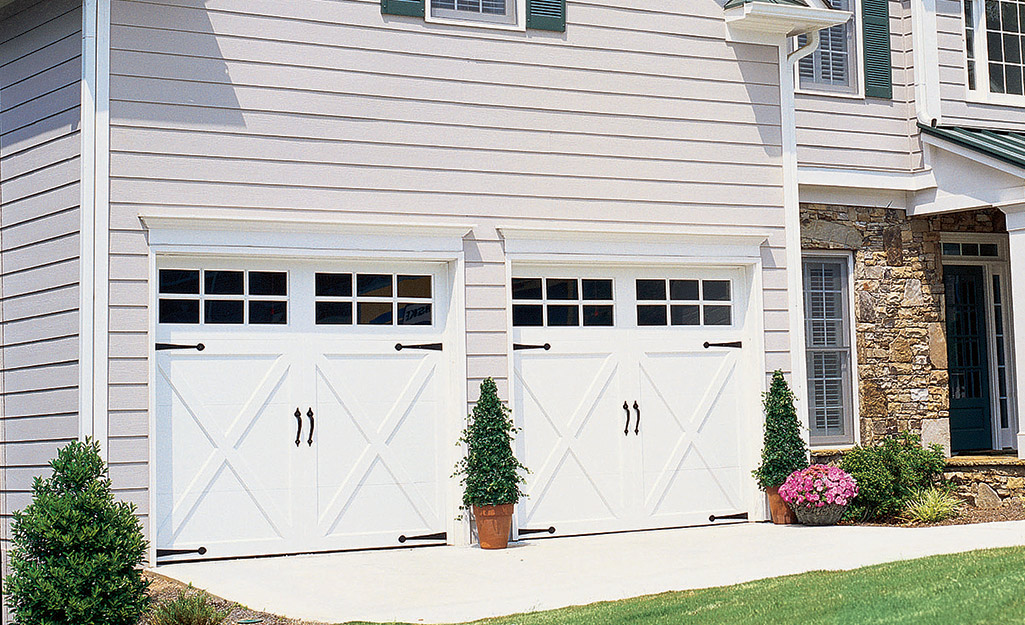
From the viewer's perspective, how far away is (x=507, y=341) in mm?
9945

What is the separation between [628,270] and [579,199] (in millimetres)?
810

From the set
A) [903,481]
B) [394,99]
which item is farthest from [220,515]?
[903,481]

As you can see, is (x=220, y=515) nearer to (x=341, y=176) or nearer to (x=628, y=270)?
(x=341, y=176)

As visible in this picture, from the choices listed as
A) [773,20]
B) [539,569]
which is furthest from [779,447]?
[773,20]

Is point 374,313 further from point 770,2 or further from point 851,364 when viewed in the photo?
point 851,364

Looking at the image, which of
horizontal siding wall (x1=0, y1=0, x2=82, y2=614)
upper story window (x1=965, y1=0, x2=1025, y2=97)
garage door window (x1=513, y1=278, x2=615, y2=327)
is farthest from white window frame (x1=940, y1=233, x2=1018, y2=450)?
horizontal siding wall (x1=0, y1=0, x2=82, y2=614)

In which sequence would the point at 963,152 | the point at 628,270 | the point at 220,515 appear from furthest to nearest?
the point at 963,152 → the point at 628,270 → the point at 220,515

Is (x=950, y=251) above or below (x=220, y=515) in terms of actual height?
above

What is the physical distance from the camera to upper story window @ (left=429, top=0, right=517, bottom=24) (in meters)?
9.99

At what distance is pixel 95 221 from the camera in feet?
28.3

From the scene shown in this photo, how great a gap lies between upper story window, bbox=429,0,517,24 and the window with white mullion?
4.13m

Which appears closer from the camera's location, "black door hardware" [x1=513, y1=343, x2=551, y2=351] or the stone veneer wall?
"black door hardware" [x1=513, y1=343, x2=551, y2=351]

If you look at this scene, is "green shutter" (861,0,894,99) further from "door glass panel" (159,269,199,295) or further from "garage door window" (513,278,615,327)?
"door glass panel" (159,269,199,295)

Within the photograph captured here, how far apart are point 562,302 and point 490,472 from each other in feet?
5.70
